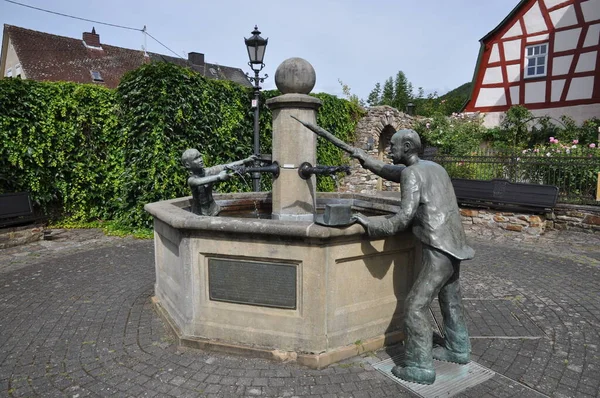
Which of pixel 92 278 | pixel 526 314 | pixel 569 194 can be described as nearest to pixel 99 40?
pixel 92 278

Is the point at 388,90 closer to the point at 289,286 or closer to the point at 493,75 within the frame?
the point at 493,75

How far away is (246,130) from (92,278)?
6015 mm

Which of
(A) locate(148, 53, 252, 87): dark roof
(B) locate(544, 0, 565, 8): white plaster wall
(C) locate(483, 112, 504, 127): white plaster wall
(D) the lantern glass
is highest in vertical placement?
(A) locate(148, 53, 252, 87): dark roof

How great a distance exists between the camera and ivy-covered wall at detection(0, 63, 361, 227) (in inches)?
356

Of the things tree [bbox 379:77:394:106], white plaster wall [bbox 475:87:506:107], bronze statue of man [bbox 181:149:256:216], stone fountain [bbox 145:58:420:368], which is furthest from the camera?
tree [bbox 379:77:394:106]

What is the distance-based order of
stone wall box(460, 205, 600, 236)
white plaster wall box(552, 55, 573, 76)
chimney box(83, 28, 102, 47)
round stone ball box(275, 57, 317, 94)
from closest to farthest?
round stone ball box(275, 57, 317, 94), stone wall box(460, 205, 600, 236), white plaster wall box(552, 55, 573, 76), chimney box(83, 28, 102, 47)

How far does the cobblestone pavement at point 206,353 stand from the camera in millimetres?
3148

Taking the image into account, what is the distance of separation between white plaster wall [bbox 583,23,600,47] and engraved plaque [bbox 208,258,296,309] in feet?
63.9

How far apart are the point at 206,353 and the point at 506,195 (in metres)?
8.82

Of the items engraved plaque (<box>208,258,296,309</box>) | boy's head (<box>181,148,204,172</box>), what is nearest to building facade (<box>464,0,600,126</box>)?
boy's head (<box>181,148,204,172</box>)

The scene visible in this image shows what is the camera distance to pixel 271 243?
3.49 m

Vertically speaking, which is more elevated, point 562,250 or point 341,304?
point 341,304

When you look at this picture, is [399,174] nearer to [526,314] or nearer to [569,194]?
[526,314]

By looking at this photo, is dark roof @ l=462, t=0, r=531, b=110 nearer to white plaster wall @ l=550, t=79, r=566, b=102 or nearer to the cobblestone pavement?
white plaster wall @ l=550, t=79, r=566, b=102
